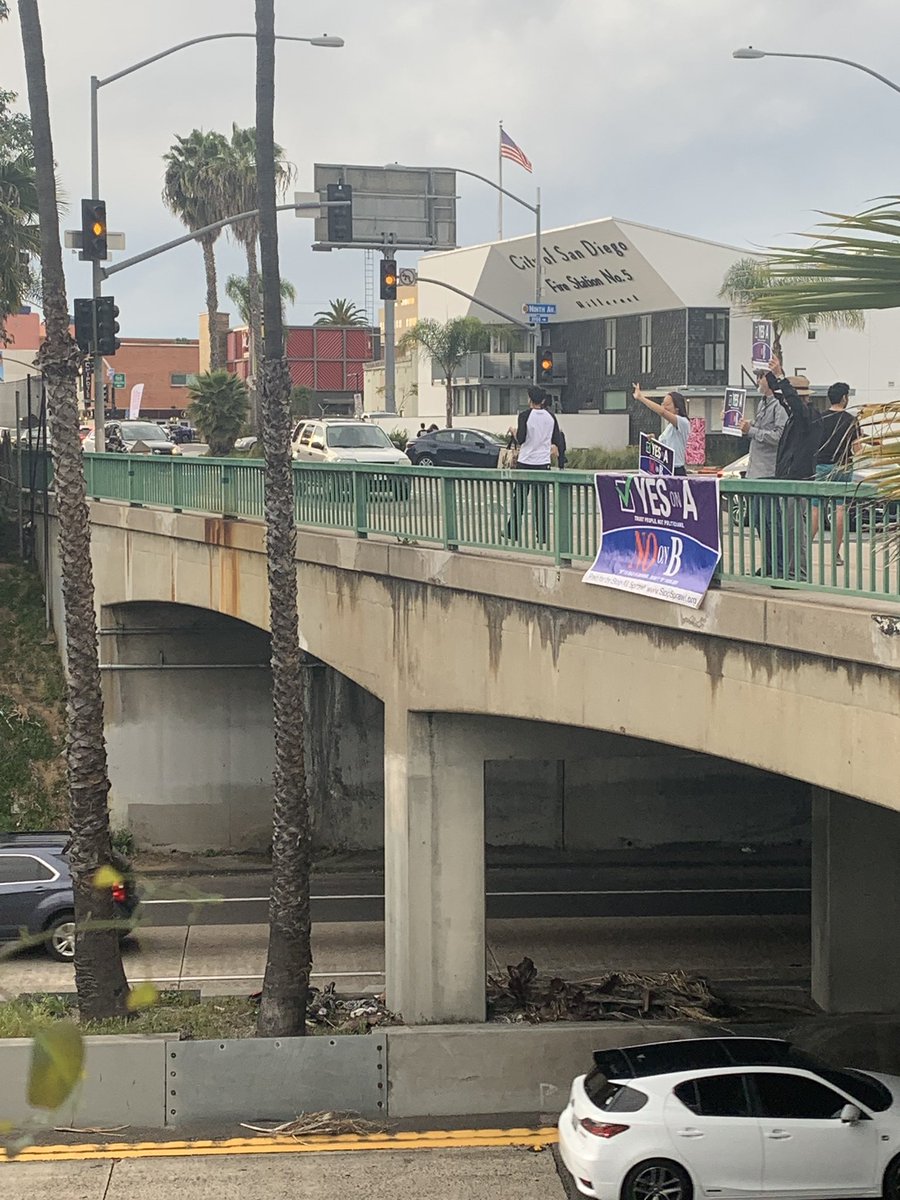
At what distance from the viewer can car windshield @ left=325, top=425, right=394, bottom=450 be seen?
33.6 metres

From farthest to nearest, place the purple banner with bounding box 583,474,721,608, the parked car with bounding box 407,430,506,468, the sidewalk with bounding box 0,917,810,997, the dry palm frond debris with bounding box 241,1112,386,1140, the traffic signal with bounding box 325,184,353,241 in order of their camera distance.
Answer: the parked car with bounding box 407,430,506,468 < the traffic signal with bounding box 325,184,353,241 < the sidewalk with bounding box 0,917,810,997 < the dry palm frond debris with bounding box 241,1112,386,1140 < the purple banner with bounding box 583,474,721,608

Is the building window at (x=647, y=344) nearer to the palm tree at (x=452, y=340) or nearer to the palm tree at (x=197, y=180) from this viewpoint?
the palm tree at (x=452, y=340)

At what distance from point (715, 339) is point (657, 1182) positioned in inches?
1929

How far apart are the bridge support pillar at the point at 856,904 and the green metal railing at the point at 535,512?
206 inches

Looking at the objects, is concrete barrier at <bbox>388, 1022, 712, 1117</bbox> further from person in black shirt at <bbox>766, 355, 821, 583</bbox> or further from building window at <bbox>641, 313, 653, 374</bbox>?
building window at <bbox>641, 313, 653, 374</bbox>

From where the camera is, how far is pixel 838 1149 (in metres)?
11.3

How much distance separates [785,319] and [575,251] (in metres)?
58.0

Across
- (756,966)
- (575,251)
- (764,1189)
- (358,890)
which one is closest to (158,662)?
(358,890)

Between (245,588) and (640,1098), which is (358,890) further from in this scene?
(640,1098)

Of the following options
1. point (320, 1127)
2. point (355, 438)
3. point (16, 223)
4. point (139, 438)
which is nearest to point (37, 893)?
point (320, 1127)

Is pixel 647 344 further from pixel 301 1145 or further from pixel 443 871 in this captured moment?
pixel 301 1145

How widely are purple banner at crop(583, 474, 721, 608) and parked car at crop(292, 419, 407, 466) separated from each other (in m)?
21.1

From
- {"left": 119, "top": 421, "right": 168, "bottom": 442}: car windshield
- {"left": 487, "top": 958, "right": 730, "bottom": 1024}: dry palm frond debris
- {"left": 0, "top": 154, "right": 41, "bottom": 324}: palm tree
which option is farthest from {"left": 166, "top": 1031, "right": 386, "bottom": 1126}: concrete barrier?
{"left": 119, "top": 421, "right": 168, "bottom": 442}: car windshield

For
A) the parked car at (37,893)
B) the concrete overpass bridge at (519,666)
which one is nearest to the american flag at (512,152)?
the concrete overpass bridge at (519,666)
